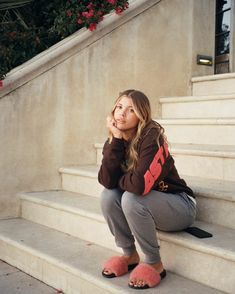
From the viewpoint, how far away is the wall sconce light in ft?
14.5

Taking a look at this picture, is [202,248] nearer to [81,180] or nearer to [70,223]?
[70,223]

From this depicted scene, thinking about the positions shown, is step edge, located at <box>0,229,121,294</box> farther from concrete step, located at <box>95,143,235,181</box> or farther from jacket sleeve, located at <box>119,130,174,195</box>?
concrete step, located at <box>95,143,235,181</box>

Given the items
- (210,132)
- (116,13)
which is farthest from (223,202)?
(116,13)

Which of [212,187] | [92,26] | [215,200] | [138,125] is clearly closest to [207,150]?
[212,187]

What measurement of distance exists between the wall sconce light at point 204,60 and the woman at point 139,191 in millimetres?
2361

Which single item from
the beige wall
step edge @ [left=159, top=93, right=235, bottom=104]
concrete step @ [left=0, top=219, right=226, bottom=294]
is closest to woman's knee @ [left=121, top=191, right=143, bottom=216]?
concrete step @ [left=0, top=219, right=226, bottom=294]

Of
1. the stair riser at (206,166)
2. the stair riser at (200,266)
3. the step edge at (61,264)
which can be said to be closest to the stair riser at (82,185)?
the stair riser at (206,166)

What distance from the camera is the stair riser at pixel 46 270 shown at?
2258 millimetres

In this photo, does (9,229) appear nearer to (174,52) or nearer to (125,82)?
(125,82)

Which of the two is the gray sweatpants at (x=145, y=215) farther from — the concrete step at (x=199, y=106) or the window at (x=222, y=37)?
the window at (x=222, y=37)

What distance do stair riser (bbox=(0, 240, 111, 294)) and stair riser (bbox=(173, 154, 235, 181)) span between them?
3.56 ft

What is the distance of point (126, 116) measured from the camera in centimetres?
222

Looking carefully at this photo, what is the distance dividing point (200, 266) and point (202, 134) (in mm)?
1408

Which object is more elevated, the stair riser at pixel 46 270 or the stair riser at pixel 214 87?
the stair riser at pixel 214 87
